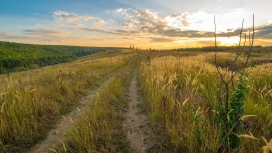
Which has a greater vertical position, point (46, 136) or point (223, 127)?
point (223, 127)

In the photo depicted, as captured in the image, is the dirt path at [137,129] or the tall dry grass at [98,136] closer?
the tall dry grass at [98,136]

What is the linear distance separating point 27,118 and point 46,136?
1068mm

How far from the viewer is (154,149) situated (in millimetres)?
3803

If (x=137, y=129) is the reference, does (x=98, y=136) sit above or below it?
above

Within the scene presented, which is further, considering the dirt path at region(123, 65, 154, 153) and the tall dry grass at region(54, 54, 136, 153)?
the dirt path at region(123, 65, 154, 153)

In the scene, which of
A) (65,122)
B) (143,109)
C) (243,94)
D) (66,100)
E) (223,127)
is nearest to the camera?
(243,94)

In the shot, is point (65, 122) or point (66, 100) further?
point (66, 100)

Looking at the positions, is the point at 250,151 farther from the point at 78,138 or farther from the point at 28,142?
the point at 28,142

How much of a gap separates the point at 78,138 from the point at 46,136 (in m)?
1.49

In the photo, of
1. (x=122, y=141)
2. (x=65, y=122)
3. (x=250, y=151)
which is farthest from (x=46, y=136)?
(x=250, y=151)

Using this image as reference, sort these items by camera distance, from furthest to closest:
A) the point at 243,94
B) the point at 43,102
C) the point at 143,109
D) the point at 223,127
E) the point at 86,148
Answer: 1. the point at 143,109
2. the point at 43,102
3. the point at 86,148
4. the point at 223,127
5. the point at 243,94

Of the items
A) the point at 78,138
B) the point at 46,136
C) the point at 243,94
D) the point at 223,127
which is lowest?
the point at 46,136

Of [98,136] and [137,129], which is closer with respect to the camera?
[98,136]

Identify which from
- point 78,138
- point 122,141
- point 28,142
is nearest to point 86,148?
point 78,138
